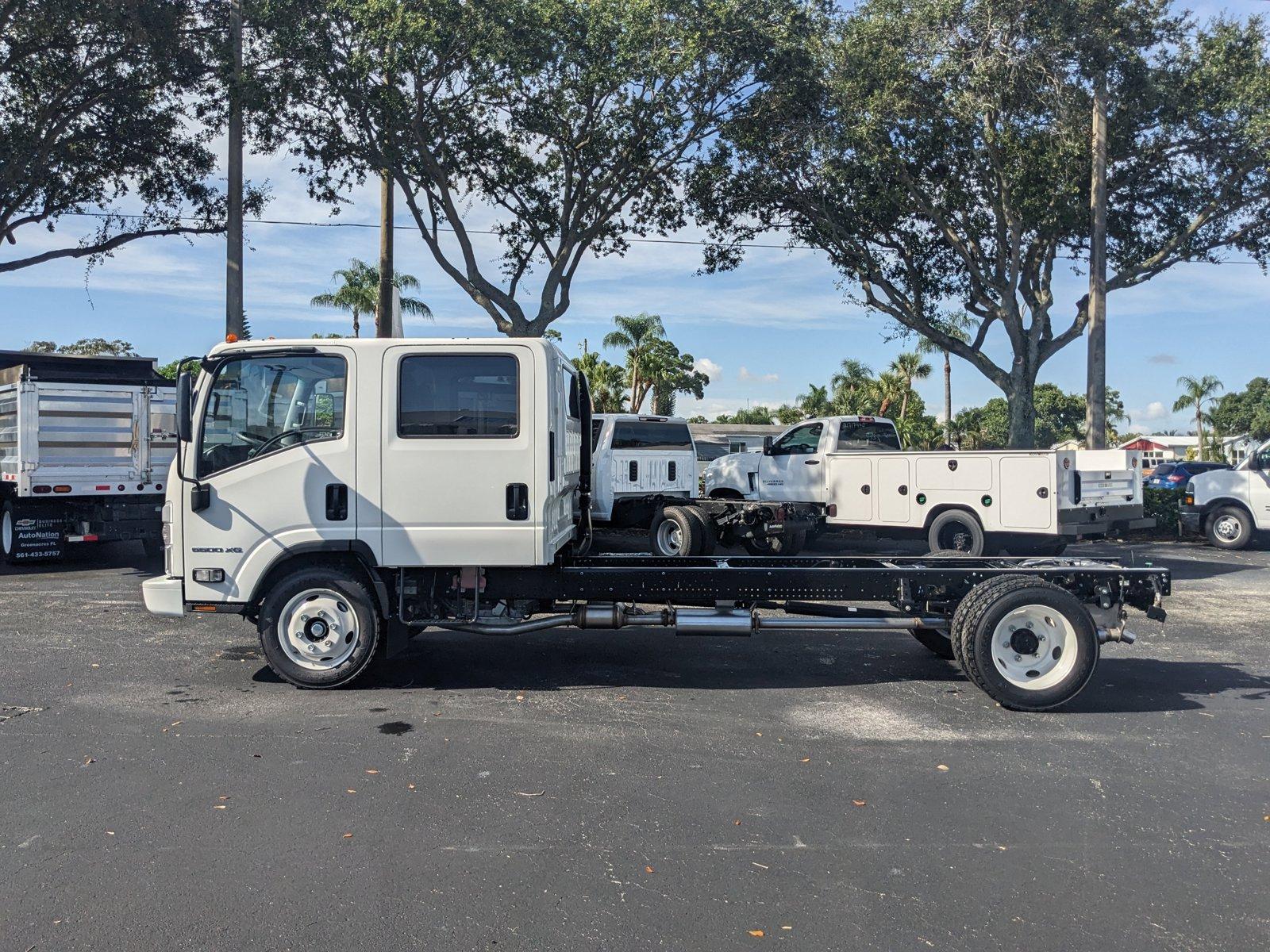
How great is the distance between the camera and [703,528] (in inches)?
508

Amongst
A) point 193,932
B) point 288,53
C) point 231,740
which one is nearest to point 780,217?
point 288,53

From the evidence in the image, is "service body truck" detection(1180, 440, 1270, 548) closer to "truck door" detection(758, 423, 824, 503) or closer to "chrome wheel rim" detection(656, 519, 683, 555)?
"truck door" detection(758, 423, 824, 503)

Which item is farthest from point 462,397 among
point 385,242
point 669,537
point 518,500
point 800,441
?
point 385,242

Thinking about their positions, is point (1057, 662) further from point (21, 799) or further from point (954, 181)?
point (954, 181)

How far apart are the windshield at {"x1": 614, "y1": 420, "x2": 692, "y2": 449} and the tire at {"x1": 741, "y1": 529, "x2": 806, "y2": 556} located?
6.63 feet

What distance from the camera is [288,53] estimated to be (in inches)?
671

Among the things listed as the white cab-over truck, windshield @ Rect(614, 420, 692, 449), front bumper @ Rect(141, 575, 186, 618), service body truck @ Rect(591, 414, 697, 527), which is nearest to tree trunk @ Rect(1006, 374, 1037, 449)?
the white cab-over truck

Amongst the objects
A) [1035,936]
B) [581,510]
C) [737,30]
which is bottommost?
[1035,936]

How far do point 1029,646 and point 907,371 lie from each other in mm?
45712

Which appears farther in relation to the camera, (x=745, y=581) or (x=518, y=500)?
(x=745, y=581)

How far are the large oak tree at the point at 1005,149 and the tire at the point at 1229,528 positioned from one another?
451cm

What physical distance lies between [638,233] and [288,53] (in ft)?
25.1

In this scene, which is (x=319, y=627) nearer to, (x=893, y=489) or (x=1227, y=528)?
(x=893, y=489)

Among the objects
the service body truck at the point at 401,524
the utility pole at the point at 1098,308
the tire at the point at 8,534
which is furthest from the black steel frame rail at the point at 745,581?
the utility pole at the point at 1098,308
